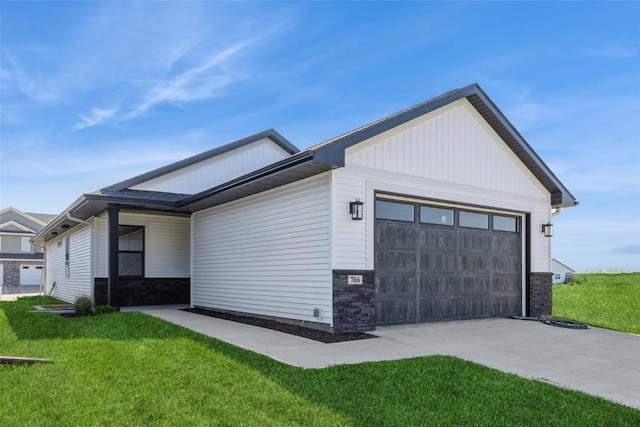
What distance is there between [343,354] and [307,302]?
2.39m

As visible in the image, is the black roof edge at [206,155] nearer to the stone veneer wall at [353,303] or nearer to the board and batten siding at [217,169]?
the board and batten siding at [217,169]

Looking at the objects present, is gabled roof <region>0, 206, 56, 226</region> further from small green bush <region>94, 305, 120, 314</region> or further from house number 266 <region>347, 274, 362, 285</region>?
house number 266 <region>347, 274, 362, 285</region>

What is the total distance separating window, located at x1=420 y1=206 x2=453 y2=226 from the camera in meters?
10.4

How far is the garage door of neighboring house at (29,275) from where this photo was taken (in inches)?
1446

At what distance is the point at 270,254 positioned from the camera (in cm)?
1064

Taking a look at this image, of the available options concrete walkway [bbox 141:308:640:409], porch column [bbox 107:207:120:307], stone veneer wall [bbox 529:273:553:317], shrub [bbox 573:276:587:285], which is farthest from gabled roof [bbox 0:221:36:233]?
shrub [bbox 573:276:587:285]

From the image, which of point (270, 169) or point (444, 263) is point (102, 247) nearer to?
point (270, 169)

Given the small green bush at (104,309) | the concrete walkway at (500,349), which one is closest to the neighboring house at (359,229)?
the small green bush at (104,309)

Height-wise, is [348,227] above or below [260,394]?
above

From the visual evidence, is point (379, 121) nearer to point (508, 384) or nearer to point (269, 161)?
point (508, 384)

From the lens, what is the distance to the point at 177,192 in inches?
608

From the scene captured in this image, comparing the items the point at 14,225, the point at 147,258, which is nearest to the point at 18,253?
the point at 14,225

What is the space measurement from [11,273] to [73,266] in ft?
74.8

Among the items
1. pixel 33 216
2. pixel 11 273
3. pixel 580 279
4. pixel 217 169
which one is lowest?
pixel 11 273
